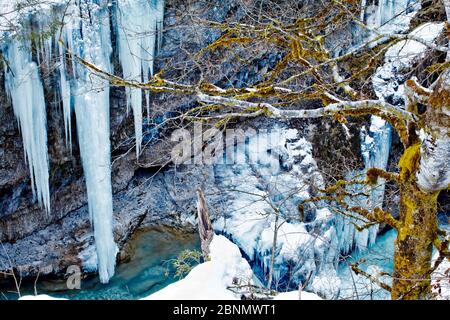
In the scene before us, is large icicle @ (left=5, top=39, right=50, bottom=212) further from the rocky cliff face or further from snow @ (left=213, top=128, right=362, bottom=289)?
snow @ (left=213, top=128, right=362, bottom=289)

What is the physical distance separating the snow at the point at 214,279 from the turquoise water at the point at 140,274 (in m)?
4.13

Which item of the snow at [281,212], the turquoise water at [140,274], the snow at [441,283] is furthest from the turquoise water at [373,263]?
the snow at [441,283]

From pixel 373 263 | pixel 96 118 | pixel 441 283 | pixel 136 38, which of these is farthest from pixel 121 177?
pixel 441 283

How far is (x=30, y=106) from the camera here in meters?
6.05

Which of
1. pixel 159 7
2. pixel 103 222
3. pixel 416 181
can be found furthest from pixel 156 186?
pixel 416 181

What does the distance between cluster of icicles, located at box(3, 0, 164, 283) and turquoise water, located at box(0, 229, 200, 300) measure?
0.26 meters

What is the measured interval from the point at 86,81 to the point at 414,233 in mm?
4978

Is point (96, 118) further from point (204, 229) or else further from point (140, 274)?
point (204, 229)

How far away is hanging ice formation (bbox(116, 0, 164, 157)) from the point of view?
6.30 meters

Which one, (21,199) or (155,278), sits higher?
(21,199)
